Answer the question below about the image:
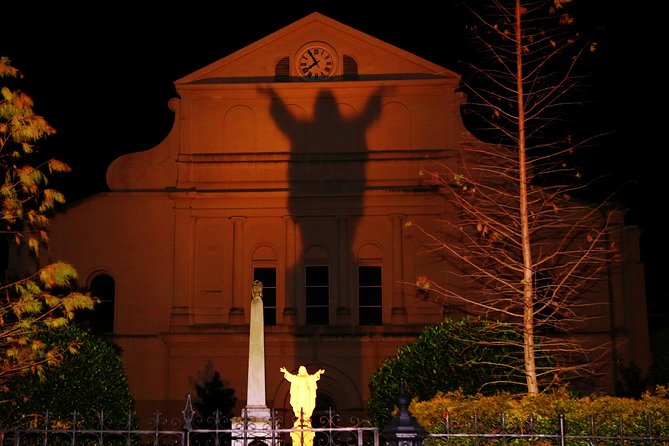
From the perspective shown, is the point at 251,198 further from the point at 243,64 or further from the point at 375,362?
the point at 375,362

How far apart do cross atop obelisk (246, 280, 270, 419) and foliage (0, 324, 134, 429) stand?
8.30 feet

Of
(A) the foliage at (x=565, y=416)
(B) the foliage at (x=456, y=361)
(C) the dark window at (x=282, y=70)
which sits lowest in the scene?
(A) the foliage at (x=565, y=416)

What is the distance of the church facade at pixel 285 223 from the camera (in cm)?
2922

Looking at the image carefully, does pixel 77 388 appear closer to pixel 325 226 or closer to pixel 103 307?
pixel 103 307

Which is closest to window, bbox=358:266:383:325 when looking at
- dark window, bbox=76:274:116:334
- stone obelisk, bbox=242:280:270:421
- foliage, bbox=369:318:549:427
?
dark window, bbox=76:274:116:334

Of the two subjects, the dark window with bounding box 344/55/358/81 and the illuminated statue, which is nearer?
the illuminated statue

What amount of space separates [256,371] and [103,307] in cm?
1392

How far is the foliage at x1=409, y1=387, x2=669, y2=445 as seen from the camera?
478 inches

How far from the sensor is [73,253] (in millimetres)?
30297

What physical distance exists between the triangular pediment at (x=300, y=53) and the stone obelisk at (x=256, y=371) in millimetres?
13614

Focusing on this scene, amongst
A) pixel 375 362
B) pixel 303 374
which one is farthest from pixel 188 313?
pixel 303 374

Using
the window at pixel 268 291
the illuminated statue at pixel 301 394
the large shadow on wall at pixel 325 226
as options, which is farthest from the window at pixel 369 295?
the illuminated statue at pixel 301 394

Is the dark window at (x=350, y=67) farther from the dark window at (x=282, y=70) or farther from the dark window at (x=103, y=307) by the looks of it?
the dark window at (x=103, y=307)

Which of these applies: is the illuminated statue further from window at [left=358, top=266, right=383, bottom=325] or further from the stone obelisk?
window at [left=358, top=266, right=383, bottom=325]
